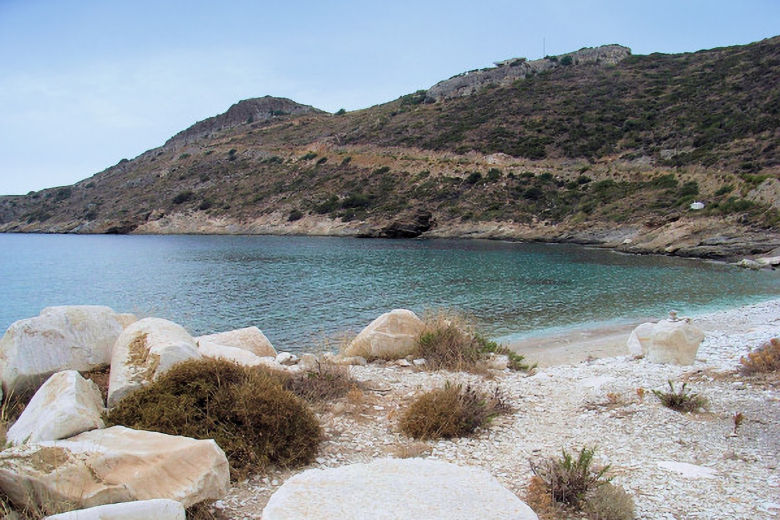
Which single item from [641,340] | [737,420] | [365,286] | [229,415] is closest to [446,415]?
[229,415]

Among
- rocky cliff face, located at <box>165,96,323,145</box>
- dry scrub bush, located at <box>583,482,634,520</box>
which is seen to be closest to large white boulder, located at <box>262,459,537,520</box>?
dry scrub bush, located at <box>583,482,634,520</box>

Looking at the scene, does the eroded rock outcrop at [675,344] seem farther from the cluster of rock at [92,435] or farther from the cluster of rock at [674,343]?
the cluster of rock at [92,435]

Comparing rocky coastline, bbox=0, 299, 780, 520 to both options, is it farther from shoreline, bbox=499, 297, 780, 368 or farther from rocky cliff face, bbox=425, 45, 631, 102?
rocky cliff face, bbox=425, 45, 631, 102

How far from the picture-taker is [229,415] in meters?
5.31

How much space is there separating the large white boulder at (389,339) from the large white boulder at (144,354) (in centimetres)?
455

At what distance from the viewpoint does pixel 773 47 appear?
6800cm

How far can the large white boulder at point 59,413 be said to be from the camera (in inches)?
172

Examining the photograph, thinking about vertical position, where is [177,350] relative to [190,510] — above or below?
above

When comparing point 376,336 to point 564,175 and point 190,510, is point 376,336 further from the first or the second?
point 564,175

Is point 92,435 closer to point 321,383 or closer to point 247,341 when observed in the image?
point 321,383

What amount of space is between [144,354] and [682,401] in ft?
22.9

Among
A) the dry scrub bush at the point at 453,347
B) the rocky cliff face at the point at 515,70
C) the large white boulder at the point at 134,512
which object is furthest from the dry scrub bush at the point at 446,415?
the rocky cliff face at the point at 515,70

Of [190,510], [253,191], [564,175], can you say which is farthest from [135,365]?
[253,191]

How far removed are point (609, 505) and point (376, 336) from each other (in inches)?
265
